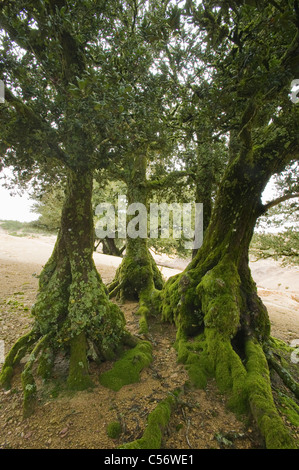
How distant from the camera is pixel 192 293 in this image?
649cm

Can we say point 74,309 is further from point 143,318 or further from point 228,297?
point 228,297

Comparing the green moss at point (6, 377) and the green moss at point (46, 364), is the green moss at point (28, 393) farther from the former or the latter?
the green moss at point (6, 377)

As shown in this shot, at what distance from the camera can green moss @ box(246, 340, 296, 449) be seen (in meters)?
3.35

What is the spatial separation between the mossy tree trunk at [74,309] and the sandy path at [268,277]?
801 centimetres

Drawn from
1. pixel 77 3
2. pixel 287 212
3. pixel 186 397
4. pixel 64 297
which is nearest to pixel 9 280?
pixel 64 297

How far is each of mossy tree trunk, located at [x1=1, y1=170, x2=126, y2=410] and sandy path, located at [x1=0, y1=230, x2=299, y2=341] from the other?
8.01 m

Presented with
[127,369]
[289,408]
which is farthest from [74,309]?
[289,408]

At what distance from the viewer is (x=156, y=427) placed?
3.63 m

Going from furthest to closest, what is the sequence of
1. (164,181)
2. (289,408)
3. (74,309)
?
(164,181) < (74,309) < (289,408)

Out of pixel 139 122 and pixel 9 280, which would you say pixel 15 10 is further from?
pixel 9 280

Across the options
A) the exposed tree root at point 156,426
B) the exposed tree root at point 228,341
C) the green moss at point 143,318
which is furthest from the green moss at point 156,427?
the green moss at point 143,318

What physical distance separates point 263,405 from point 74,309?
4.08 metres

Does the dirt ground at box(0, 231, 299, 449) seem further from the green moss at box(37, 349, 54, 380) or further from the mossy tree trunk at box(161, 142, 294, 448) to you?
the mossy tree trunk at box(161, 142, 294, 448)
